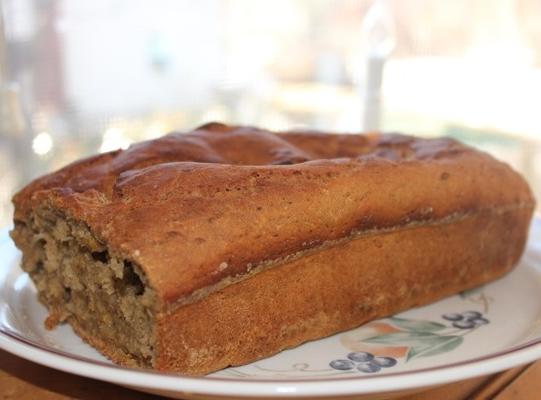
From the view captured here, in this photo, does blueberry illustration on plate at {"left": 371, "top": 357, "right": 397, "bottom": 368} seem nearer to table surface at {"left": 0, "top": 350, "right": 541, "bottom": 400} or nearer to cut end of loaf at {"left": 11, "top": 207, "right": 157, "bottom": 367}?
table surface at {"left": 0, "top": 350, "right": 541, "bottom": 400}

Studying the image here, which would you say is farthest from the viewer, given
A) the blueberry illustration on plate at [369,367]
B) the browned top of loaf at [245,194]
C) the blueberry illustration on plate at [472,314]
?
the blueberry illustration on plate at [472,314]

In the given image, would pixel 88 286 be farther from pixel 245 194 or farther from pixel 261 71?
pixel 261 71

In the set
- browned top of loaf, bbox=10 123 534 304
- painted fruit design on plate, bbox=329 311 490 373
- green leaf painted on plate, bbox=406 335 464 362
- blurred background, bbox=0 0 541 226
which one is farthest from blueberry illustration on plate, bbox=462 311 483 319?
blurred background, bbox=0 0 541 226

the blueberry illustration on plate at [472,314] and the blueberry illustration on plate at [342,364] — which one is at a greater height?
the blueberry illustration on plate at [342,364]

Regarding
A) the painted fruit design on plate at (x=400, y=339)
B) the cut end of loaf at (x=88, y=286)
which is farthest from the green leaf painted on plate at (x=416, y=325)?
the cut end of loaf at (x=88, y=286)

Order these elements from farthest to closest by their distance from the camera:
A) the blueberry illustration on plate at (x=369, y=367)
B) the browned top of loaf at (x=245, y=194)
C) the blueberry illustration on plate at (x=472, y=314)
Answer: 1. the blueberry illustration on plate at (x=472, y=314)
2. the blueberry illustration on plate at (x=369, y=367)
3. the browned top of loaf at (x=245, y=194)

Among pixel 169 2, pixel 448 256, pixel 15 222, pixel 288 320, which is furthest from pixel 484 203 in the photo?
pixel 169 2

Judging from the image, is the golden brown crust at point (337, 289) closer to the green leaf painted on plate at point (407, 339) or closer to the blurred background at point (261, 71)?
the green leaf painted on plate at point (407, 339)
